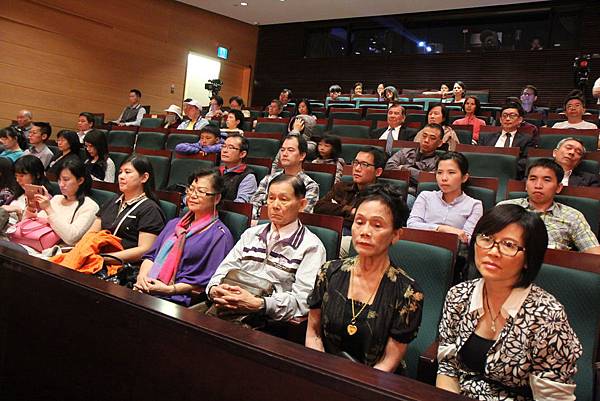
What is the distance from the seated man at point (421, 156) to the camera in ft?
8.89

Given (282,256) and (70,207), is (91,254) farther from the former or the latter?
(282,256)

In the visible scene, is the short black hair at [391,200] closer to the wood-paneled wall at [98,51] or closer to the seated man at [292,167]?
the seated man at [292,167]

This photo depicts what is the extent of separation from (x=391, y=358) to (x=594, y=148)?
2585 millimetres

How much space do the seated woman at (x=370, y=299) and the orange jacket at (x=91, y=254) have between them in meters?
0.86

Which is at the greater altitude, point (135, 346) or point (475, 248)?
point (475, 248)

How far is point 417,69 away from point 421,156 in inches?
181

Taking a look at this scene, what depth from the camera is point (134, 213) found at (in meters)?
1.93

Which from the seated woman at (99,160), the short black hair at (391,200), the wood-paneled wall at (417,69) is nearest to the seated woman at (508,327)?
the short black hair at (391,200)

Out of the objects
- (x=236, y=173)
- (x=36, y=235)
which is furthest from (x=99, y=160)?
(x=36, y=235)

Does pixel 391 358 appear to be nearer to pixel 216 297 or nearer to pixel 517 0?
pixel 216 297

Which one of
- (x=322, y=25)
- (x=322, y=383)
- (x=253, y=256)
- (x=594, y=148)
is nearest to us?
(x=322, y=383)

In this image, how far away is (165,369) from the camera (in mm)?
827

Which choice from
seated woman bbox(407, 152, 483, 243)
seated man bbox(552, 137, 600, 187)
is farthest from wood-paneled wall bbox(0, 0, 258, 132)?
seated man bbox(552, 137, 600, 187)

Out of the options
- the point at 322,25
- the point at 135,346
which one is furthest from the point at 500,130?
the point at 322,25
